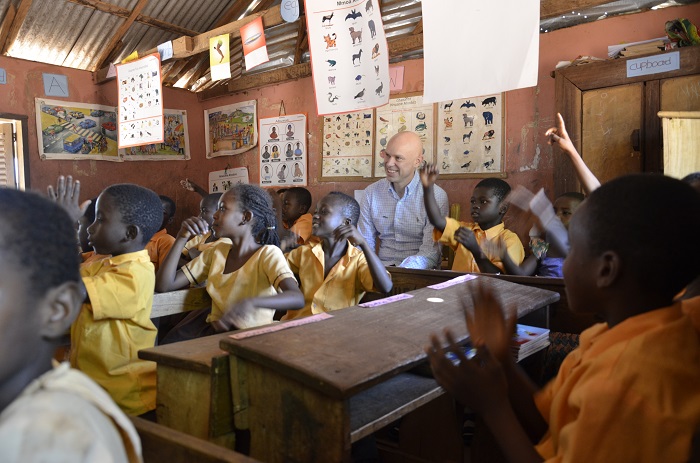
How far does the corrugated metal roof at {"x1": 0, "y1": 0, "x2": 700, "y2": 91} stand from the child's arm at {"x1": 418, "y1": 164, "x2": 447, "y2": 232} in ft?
7.85

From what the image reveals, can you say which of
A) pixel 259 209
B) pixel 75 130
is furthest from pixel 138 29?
pixel 259 209

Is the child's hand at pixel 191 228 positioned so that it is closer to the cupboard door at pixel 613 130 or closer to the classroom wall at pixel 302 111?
the classroom wall at pixel 302 111

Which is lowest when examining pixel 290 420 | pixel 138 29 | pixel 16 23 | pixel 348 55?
pixel 290 420

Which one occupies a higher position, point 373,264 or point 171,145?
point 171,145

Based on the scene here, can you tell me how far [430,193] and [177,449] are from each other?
238 centimetres

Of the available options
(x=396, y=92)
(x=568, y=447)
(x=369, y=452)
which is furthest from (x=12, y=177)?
(x=568, y=447)

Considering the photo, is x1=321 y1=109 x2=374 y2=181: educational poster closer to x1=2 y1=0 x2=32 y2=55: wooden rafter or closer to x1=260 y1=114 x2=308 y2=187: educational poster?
x1=260 y1=114 x2=308 y2=187: educational poster

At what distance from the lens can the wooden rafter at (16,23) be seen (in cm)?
513

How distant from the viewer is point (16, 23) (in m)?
5.31

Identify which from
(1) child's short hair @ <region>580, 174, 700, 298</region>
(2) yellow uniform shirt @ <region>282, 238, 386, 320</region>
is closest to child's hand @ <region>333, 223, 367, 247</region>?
(2) yellow uniform shirt @ <region>282, 238, 386, 320</region>

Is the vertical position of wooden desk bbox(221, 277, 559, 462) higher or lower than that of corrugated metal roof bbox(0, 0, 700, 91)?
lower

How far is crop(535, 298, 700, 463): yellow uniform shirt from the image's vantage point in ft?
2.75

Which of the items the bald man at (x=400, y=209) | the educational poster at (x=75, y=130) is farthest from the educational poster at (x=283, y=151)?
the bald man at (x=400, y=209)

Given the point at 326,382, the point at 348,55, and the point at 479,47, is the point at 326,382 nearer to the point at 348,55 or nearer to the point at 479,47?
the point at 479,47
